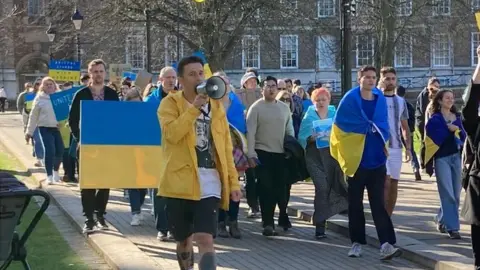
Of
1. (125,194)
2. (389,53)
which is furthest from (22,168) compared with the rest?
(389,53)

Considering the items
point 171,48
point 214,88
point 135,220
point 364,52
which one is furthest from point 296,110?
point 364,52

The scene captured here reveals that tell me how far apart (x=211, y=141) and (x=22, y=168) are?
12.9m

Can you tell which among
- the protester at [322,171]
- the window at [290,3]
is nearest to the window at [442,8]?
the window at [290,3]

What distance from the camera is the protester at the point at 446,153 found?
Answer: 9469 mm

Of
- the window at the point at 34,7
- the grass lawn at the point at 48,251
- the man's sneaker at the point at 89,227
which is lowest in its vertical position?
the grass lawn at the point at 48,251

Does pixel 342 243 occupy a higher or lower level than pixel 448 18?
lower

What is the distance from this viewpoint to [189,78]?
6.36 metres

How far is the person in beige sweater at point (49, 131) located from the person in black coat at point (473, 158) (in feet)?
32.7

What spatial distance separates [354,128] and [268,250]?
1.68m

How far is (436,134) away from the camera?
965cm

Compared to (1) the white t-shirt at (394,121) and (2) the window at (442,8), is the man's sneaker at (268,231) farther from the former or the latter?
(2) the window at (442,8)

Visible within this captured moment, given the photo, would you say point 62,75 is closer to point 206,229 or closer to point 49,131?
point 49,131

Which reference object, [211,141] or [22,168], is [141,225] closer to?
[211,141]

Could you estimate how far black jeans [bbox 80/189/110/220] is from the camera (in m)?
9.93
